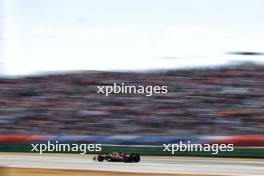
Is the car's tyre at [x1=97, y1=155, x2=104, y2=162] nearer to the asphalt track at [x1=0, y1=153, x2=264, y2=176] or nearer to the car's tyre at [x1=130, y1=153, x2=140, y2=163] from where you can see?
the asphalt track at [x1=0, y1=153, x2=264, y2=176]

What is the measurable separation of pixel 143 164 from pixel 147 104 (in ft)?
2.35

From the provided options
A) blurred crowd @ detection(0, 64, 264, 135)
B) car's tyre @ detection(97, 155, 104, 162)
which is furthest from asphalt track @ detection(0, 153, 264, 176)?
blurred crowd @ detection(0, 64, 264, 135)

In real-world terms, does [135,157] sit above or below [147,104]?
below

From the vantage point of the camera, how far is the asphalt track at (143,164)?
604 centimetres

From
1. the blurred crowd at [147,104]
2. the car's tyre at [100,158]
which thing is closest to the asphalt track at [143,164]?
the car's tyre at [100,158]

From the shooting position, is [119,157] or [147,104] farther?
[147,104]

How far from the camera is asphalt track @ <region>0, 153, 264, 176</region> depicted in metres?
6.04

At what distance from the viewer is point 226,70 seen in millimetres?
6188

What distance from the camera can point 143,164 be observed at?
6160 millimetres

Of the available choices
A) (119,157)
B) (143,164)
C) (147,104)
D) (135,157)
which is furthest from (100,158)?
(147,104)

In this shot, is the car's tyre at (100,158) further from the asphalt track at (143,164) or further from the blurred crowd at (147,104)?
the blurred crowd at (147,104)

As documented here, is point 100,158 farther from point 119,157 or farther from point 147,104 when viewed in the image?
point 147,104

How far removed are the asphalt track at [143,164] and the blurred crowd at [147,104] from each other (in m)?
0.32

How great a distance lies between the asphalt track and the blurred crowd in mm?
319
